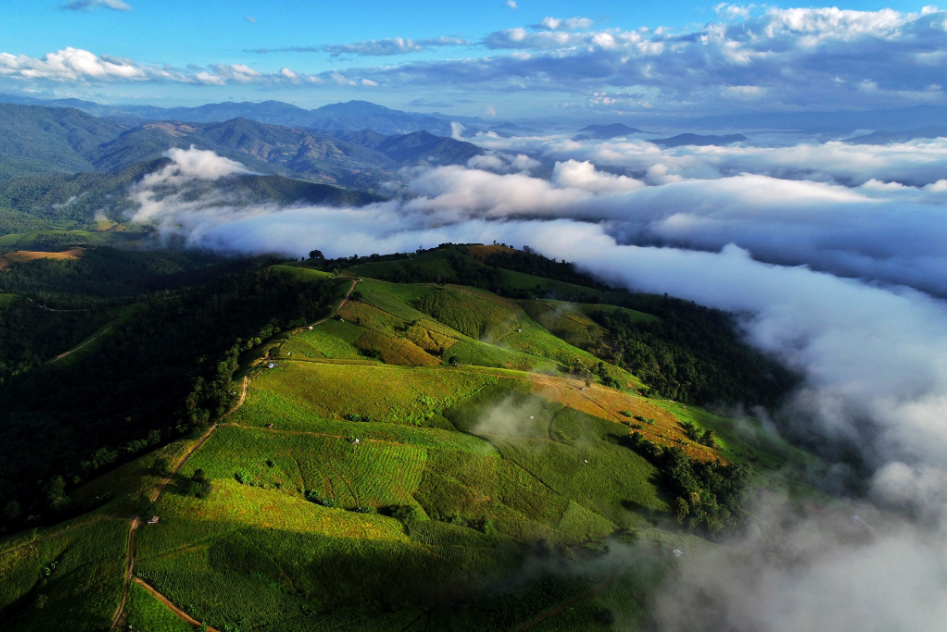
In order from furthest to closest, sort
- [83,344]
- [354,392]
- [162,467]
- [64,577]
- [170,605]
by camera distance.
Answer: [83,344] → [354,392] → [162,467] → [64,577] → [170,605]

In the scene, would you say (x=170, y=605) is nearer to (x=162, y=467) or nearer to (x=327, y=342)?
(x=162, y=467)

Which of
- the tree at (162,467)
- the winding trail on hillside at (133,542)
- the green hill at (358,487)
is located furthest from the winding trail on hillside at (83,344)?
the tree at (162,467)

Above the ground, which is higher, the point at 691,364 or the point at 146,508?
the point at 146,508

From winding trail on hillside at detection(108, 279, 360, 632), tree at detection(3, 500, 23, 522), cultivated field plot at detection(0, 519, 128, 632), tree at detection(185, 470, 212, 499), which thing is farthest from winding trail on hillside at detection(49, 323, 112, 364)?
tree at detection(185, 470, 212, 499)

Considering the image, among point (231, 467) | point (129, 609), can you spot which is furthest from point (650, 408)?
point (129, 609)

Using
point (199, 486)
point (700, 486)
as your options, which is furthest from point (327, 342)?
point (700, 486)

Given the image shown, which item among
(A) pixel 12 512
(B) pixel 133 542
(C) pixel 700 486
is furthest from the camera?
(C) pixel 700 486
